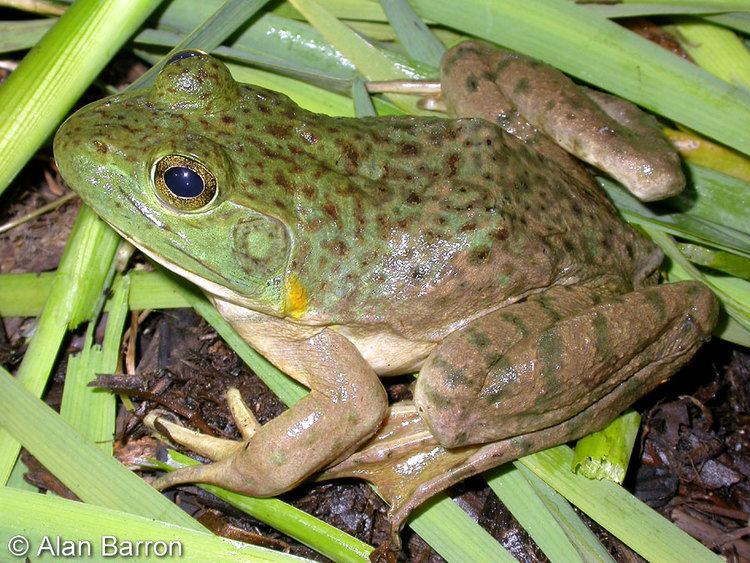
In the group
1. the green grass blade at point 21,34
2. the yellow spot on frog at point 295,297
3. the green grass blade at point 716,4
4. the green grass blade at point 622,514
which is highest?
the green grass blade at point 21,34

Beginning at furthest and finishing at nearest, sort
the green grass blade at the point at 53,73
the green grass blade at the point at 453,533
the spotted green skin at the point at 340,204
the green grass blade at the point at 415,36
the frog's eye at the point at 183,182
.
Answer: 1. the green grass blade at the point at 415,36
2. the green grass blade at the point at 53,73
3. the green grass blade at the point at 453,533
4. the spotted green skin at the point at 340,204
5. the frog's eye at the point at 183,182

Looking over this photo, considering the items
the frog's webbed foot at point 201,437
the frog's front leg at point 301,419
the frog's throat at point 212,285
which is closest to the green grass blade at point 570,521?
the frog's front leg at point 301,419

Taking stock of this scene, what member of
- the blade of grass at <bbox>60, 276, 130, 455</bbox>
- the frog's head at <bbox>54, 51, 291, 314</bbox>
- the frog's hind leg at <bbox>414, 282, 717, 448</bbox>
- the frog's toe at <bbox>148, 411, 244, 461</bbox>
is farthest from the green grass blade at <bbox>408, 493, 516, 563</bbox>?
the blade of grass at <bbox>60, 276, 130, 455</bbox>

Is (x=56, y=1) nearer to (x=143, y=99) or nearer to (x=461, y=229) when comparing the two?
(x=143, y=99)

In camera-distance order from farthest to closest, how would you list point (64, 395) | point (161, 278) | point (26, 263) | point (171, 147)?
point (26, 263) < point (161, 278) < point (64, 395) < point (171, 147)

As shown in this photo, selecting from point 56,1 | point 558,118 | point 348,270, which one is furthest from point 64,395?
point 558,118

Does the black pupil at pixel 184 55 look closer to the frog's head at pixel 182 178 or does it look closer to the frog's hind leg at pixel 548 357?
the frog's head at pixel 182 178

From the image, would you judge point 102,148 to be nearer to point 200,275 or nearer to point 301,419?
point 200,275
